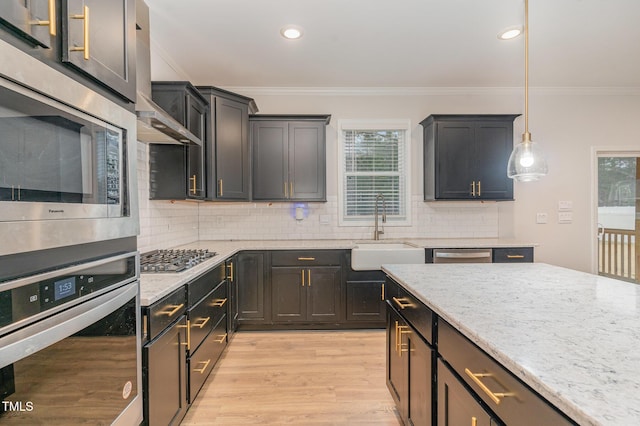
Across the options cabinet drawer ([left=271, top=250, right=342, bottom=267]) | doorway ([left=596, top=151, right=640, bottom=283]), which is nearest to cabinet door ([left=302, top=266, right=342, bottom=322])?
cabinet drawer ([left=271, top=250, right=342, bottom=267])

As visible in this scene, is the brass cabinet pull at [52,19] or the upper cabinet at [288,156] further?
the upper cabinet at [288,156]

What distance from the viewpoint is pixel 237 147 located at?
3.42 meters

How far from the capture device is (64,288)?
2.92 feet

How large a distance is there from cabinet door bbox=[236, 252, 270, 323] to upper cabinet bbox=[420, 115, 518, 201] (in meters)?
2.16

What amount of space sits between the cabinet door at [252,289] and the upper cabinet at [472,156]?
2.16m

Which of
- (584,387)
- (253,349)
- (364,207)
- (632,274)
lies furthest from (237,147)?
(632,274)

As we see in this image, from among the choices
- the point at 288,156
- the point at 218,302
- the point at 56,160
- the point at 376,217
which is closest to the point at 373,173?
the point at 376,217

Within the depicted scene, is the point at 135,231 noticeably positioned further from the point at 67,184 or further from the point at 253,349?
the point at 253,349

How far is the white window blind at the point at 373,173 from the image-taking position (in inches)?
158

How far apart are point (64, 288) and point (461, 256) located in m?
3.25

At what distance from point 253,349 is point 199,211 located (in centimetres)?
183

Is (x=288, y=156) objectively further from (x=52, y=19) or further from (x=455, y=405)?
(x=455, y=405)

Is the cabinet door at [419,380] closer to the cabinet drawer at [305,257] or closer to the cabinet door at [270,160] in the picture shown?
the cabinet drawer at [305,257]

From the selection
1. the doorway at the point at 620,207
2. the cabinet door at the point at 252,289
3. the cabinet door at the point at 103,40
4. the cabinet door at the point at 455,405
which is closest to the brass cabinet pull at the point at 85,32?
the cabinet door at the point at 103,40
